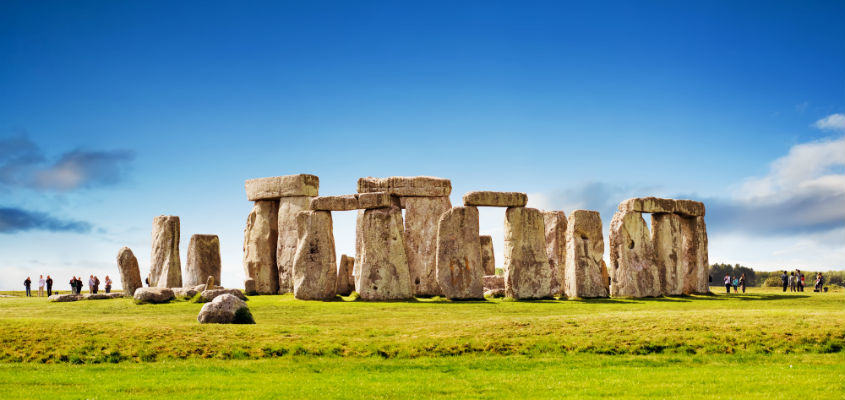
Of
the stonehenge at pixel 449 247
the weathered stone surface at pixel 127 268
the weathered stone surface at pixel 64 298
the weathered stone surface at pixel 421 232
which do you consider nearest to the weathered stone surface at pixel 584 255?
the stonehenge at pixel 449 247

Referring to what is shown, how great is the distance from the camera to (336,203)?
2648 cm

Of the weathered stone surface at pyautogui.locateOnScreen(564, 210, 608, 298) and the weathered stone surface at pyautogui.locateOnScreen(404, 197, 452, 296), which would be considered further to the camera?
the weathered stone surface at pyautogui.locateOnScreen(404, 197, 452, 296)

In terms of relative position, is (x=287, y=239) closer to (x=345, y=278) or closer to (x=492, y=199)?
(x=345, y=278)

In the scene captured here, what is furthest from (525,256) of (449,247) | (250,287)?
(250,287)

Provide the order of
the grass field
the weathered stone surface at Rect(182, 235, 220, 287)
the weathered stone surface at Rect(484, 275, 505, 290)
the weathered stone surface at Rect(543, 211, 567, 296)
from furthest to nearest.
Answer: the weathered stone surface at Rect(182, 235, 220, 287) → the weathered stone surface at Rect(484, 275, 505, 290) → the weathered stone surface at Rect(543, 211, 567, 296) → the grass field

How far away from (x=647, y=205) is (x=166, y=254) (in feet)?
59.8

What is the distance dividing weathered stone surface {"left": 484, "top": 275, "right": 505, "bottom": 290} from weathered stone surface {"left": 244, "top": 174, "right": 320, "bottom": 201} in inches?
309

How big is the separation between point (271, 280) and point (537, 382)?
21388 millimetres

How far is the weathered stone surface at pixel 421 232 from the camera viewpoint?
2980cm

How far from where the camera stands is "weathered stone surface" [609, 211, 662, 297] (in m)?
27.7

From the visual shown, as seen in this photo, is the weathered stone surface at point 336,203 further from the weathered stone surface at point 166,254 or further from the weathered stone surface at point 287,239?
the weathered stone surface at point 166,254

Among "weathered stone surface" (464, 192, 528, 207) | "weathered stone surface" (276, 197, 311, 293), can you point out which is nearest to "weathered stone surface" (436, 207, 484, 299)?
"weathered stone surface" (464, 192, 528, 207)

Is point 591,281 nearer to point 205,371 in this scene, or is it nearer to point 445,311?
point 445,311

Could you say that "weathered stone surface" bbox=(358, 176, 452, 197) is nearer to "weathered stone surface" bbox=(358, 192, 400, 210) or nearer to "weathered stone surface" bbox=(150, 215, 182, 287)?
"weathered stone surface" bbox=(358, 192, 400, 210)
